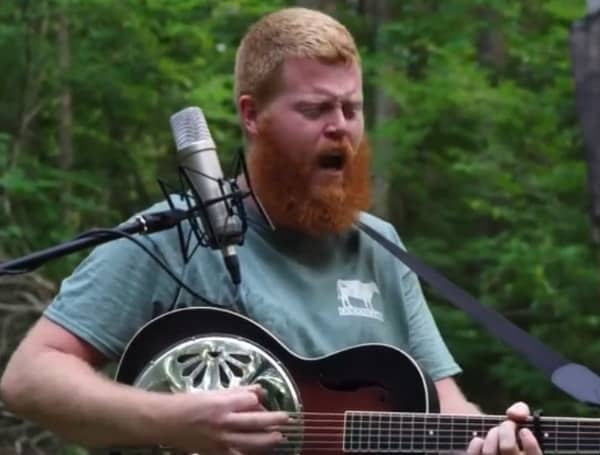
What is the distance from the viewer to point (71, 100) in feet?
30.8

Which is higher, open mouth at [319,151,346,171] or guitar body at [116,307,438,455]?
open mouth at [319,151,346,171]

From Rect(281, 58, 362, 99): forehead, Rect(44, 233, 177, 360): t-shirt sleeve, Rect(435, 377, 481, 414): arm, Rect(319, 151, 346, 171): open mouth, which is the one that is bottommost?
Rect(435, 377, 481, 414): arm

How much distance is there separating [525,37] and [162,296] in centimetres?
702

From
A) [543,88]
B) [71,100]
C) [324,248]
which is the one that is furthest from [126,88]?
[324,248]

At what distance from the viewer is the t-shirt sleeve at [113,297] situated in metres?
3.19

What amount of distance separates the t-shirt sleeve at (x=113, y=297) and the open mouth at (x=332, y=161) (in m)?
0.40

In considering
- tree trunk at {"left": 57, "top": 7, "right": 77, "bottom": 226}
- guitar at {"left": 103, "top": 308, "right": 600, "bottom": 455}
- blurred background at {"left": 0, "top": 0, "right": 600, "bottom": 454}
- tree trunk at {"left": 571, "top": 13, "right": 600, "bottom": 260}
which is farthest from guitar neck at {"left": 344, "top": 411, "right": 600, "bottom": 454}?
tree trunk at {"left": 57, "top": 7, "right": 77, "bottom": 226}

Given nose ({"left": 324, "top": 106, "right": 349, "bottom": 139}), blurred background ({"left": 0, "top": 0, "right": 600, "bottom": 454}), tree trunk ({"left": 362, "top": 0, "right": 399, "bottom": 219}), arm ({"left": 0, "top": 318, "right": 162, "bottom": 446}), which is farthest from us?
tree trunk ({"left": 362, "top": 0, "right": 399, "bottom": 219})

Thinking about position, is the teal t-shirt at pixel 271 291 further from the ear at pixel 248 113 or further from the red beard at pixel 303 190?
the ear at pixel 248 113

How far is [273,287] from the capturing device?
3295 mm

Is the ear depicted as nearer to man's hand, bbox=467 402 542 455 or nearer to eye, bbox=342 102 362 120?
eye, bbox=342 102 362 120

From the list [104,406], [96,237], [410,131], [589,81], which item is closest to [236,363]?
[104,406]

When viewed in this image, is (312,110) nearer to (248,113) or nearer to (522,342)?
(248,113)

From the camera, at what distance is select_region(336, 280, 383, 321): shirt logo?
3314mm
